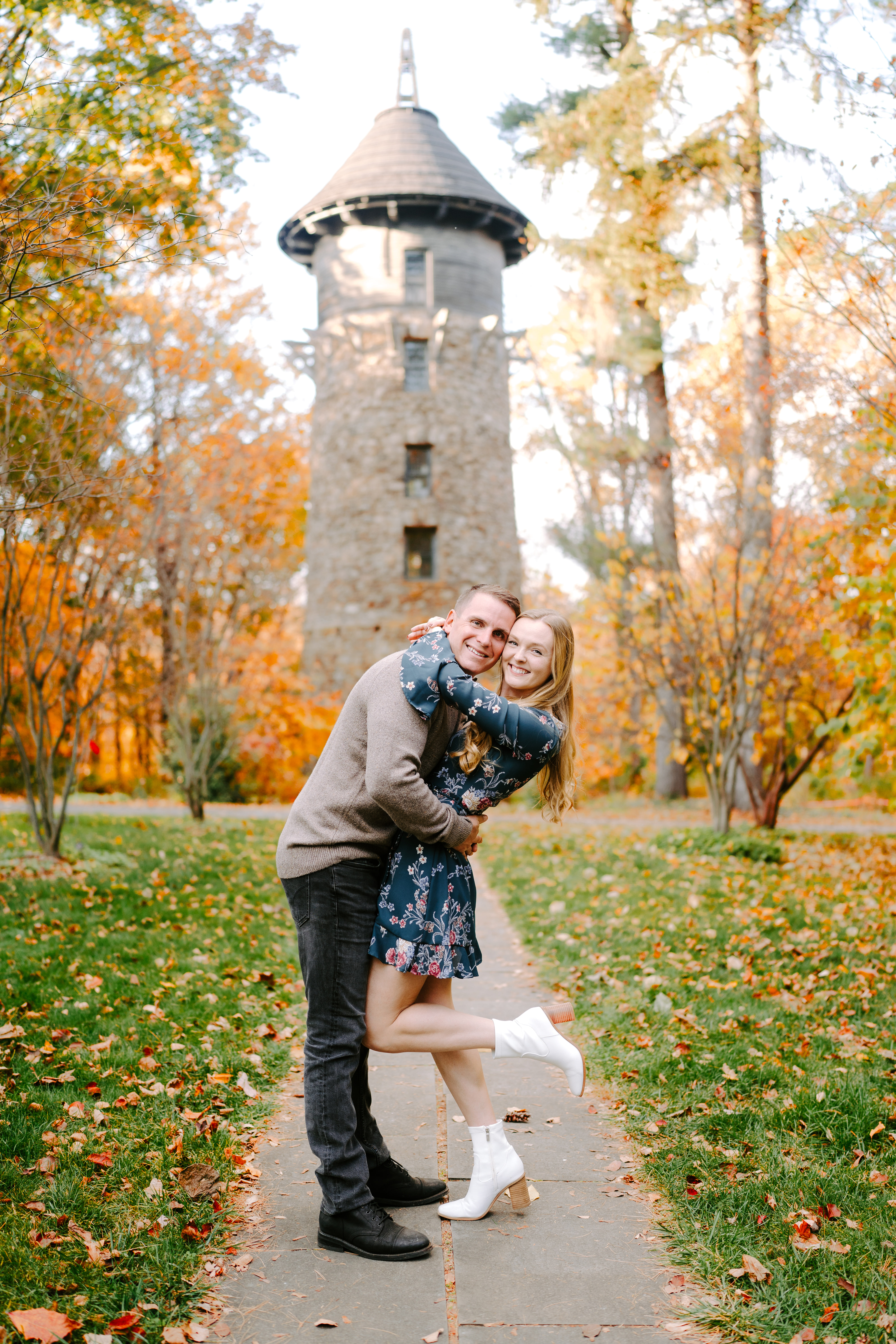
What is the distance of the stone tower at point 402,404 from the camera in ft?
62.4

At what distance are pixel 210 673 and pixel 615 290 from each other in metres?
8.39

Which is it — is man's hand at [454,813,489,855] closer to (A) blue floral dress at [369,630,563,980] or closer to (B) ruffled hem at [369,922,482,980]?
(A) blue floral dress at [369,630,563,980]

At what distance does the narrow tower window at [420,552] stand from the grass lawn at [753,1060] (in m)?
11.2

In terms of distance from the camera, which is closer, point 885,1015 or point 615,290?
point 885,1015

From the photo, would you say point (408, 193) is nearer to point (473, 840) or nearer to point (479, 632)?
point (479, 632)

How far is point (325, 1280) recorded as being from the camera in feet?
8.51

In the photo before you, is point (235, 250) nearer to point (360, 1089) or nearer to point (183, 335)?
point (183, 335)

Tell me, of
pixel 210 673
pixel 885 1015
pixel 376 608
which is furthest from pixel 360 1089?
pixel 376 608

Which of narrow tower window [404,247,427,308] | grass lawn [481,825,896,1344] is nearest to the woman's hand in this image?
grass lawn [481,825,896,1344]

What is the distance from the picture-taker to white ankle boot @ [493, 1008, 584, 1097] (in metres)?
2.88

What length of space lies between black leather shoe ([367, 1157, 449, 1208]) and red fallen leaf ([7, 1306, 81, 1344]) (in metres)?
0.96

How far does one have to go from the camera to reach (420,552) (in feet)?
64.5

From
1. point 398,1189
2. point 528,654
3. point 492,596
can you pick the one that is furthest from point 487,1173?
point 492,596

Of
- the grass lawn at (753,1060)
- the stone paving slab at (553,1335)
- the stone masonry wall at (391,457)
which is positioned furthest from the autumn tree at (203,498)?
the stone paving slab at (553,1335)
